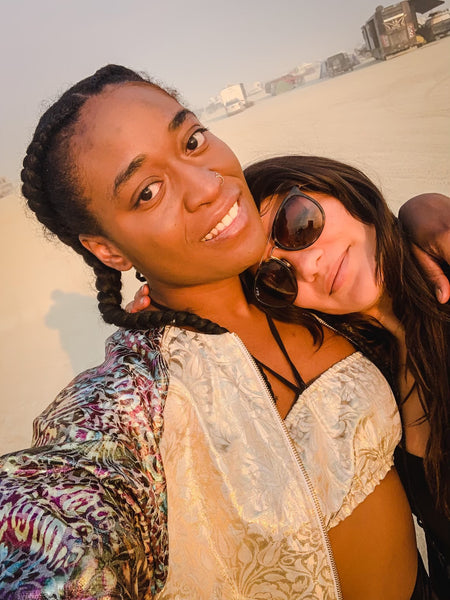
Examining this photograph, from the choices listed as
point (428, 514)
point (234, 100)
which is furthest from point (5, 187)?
point (428, 514)

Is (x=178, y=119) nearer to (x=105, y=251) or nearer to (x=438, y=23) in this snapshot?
(x=105, y=251)

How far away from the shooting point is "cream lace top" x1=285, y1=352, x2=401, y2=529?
1404 millimetres

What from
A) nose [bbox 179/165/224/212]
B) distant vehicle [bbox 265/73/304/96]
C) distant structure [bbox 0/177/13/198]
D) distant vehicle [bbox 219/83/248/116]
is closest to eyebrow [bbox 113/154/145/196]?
nose [bbox 179/165/224/212]

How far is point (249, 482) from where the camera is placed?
50.9 inches

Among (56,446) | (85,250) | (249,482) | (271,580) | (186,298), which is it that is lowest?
(271,580)

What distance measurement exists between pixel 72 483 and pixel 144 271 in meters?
0.87

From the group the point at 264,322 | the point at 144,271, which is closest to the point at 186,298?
the point at 144,271

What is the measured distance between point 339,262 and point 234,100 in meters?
35.4

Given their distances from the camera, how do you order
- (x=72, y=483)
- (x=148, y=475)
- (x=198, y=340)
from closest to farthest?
(x=72, y=483), (x=148, y=475), (x=198, y=340)

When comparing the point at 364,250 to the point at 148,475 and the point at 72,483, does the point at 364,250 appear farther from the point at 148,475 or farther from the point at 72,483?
the point at 72,483

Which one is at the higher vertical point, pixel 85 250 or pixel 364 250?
pixel 85 250

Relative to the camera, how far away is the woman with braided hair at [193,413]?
1.12m

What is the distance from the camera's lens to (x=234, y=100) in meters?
33.5

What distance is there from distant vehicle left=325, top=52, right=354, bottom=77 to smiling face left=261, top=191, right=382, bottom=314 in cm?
2894
